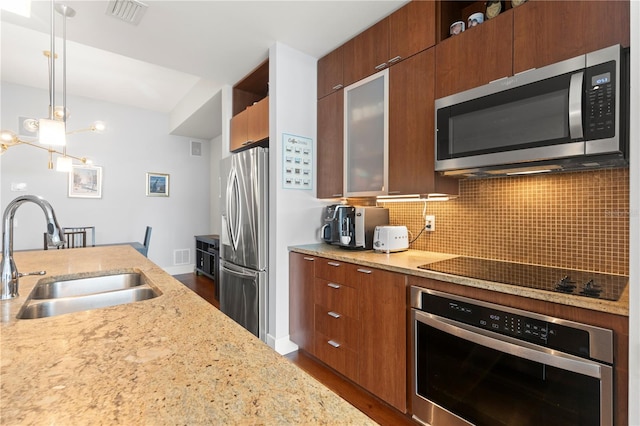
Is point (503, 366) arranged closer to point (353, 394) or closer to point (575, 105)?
point (353, 394)

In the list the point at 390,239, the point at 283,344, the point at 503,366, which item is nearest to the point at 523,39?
the point at 390,239

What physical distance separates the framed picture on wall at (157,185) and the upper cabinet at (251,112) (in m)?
2.93

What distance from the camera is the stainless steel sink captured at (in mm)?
1358

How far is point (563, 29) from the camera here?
1410mm

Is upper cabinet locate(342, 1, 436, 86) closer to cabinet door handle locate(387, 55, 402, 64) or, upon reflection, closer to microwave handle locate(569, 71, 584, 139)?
cabinet door handle locate(387, 55, 402, 64)

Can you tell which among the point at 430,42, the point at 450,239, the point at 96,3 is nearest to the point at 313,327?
the point at 450,239

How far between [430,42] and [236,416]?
2.18 m

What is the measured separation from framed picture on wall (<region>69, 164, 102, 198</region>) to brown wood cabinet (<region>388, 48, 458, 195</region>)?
16.8ft

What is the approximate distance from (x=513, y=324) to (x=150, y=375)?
1362mm

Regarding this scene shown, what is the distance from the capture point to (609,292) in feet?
3.86

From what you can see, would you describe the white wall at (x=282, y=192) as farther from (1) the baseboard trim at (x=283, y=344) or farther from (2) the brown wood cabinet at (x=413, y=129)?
(2) the brown wood cabinet at (x=413, y=129)

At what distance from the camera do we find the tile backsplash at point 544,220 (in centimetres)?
150

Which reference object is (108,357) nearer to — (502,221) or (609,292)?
(609,292)

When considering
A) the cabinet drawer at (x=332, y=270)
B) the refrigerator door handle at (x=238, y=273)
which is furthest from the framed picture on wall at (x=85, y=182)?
the cabinet drawer at (x=332, y=270)
